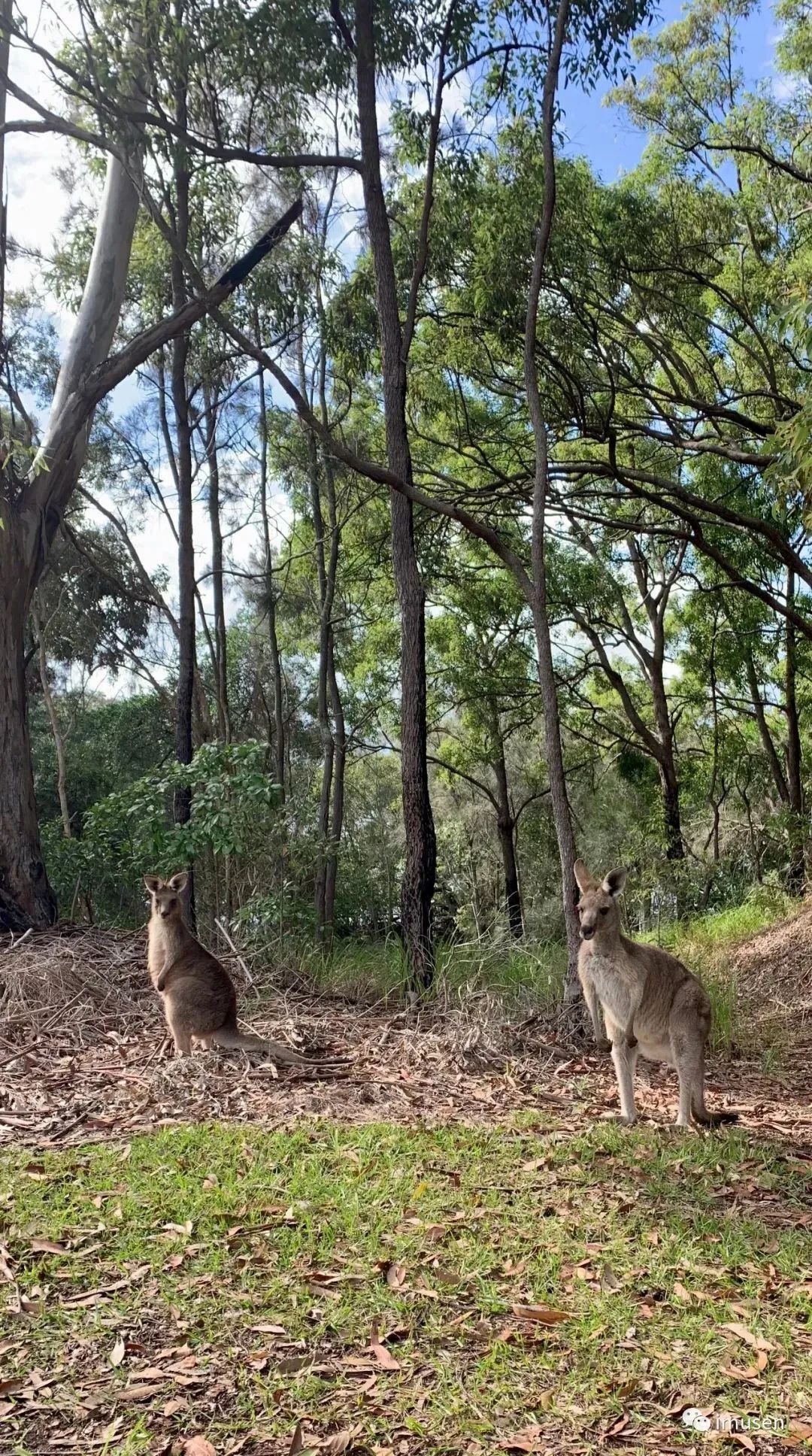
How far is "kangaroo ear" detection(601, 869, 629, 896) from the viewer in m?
6.09

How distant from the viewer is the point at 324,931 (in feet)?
45.0

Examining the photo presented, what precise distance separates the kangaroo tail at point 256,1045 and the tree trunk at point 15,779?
413 centimetres

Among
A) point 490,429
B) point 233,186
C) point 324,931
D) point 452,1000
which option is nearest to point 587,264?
point 490,429

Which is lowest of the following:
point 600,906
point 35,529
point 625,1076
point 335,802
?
point 625,1076

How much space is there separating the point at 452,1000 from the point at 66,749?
1781 cm

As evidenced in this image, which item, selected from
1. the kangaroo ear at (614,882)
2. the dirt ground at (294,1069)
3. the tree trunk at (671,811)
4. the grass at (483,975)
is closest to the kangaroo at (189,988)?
the dirt ground at (294,1069)

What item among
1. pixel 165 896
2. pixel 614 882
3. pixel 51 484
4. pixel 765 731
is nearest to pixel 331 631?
pixel 51 484

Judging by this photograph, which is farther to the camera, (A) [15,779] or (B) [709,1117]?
(A) [15,779]

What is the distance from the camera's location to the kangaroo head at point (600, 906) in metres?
5.99

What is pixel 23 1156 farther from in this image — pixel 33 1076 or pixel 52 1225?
pixel 33 1076

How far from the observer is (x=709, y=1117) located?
5.87 m

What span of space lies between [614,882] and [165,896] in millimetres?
2993

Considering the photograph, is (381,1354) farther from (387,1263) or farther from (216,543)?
(216,543)

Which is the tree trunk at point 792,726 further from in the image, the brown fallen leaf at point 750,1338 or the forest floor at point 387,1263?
the brown fallen leaf at point 750,1338
